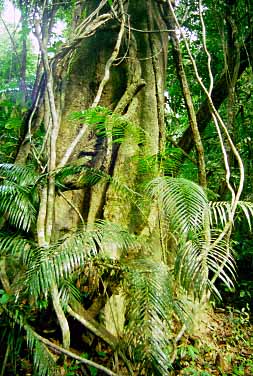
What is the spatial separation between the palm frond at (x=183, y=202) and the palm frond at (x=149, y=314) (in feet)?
0.84

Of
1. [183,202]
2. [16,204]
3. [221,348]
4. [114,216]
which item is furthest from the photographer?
[221,348]

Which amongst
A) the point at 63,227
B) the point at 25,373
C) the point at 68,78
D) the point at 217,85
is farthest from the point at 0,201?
the point at 217,85

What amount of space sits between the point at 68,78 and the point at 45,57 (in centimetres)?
54

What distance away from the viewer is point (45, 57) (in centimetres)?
216

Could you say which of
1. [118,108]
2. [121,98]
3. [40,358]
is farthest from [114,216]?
[40,358]

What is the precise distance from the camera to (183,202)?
63.1 inches

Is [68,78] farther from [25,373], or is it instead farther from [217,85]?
[25,373]

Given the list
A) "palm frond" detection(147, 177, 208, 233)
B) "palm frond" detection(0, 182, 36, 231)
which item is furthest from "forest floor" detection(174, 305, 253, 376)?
"palm frond" detection(0, 182, 36, 231)

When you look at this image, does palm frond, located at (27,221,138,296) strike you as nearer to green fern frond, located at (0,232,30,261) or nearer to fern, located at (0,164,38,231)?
green fern frond, located at (0,232,30,261)

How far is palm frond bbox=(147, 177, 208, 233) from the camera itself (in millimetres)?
1557

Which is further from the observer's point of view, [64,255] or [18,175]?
[18,175]

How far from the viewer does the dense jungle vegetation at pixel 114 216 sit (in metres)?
1.55

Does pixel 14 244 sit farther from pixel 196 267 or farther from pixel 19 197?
pixel 196 267

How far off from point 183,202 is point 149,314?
1.63 ft
